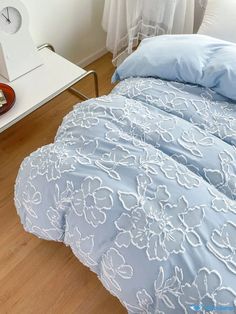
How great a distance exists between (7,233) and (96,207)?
0.66 m

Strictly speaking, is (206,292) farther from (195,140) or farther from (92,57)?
(92,57)

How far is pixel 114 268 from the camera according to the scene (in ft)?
2.67

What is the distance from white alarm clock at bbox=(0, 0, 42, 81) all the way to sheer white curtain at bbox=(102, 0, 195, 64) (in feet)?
1.80

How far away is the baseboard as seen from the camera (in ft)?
6.82

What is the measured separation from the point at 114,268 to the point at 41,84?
0.97 metres

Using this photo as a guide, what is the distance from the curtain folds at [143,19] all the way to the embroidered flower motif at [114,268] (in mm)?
1310

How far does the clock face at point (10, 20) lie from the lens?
1.32 metres

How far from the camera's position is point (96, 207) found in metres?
0.85

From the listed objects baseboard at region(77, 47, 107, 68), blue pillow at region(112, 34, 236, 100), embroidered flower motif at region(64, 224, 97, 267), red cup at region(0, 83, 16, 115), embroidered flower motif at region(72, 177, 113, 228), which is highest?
blue pillow at region(112, 34, 236, 100)

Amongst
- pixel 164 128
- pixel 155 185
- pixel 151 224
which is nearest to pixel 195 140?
pixel 164 128

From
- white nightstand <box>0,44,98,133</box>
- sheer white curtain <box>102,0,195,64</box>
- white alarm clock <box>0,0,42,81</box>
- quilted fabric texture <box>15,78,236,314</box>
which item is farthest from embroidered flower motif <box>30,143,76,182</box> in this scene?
sheer white curtain <box>102,0,195,64</box>

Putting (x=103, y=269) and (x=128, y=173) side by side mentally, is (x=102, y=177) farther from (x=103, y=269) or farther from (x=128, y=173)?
(x=103, y=269)

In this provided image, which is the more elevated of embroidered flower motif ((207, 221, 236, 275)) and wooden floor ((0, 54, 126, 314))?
embroidered flower motif ((207, 221, 236, 275))

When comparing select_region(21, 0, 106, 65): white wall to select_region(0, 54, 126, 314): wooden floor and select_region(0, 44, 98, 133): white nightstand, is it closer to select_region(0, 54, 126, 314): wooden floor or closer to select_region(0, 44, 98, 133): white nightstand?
select_region(0, 44, 98, 133): white nightstand
